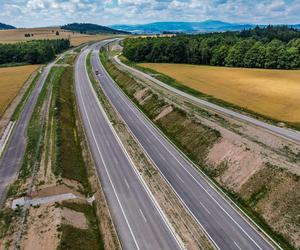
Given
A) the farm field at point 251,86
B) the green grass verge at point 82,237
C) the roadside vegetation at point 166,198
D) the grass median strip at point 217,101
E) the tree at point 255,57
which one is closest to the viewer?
the green grass verge at point 82,237

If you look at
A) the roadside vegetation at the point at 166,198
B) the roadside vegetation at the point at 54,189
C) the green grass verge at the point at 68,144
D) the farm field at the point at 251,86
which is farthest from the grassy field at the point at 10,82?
the farm field at the point at 251,86

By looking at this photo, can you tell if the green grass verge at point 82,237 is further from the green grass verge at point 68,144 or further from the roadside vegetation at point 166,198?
the roadside vegetation at point 166,198

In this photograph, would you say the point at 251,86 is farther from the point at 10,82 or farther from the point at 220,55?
the point at 10,82

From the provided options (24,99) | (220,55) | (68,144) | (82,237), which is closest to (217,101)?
(68,144)

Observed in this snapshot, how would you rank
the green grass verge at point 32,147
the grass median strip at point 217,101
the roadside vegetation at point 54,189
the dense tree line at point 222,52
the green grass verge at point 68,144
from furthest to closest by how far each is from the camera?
1. the dense tree line at point 222,52
2. the grass median strip at point 217,101
3. the green grass verge at point 68,144
4. the green grass verge at point 32,147
5. the roadside vegetation at point 54,189

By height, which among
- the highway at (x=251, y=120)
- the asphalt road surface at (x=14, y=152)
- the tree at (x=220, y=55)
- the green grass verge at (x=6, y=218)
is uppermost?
the green grass verge at (x=6, y=218)

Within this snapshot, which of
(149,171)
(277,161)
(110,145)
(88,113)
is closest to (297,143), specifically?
(277,161)

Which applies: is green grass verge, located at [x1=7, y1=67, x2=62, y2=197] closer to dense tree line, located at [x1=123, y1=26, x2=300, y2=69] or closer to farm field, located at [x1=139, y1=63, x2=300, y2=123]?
farm field, located at [x1=139, y1=63, x2=300, y2=123]

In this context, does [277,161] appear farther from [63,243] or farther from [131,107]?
[131,107]
